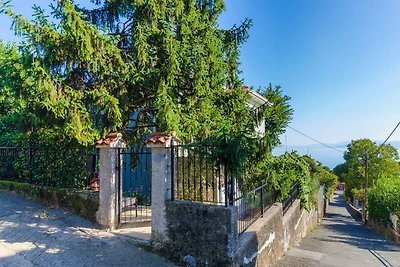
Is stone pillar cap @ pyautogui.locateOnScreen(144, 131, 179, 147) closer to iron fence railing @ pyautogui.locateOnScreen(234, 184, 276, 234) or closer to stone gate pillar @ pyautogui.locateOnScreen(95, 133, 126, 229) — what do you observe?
stone gate pillar @ pyautogui.locateOnScreen(95, 133, 126, 229)

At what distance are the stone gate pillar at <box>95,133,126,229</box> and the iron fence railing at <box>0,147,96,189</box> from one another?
1.36m

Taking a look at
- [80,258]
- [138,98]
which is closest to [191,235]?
[80,258]

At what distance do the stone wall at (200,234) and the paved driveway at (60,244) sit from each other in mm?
430

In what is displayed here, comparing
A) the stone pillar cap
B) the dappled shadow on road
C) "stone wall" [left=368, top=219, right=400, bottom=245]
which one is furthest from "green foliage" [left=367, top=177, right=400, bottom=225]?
the stone pillar cap

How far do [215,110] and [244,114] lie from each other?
168 centimetres

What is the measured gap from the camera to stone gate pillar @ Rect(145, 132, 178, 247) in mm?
5758


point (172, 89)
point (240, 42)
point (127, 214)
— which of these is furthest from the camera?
point (240, 42)

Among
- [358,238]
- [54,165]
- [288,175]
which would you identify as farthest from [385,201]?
[54,165]

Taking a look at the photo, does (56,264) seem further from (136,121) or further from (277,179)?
(277,179)

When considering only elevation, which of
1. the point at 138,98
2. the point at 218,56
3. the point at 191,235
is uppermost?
the point at 218,56

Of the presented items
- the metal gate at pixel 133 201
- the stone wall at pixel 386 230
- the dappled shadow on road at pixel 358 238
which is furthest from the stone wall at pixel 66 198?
Answer: the stone wall at pixel 386 230

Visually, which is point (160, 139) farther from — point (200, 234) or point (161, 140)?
point (200, 234)

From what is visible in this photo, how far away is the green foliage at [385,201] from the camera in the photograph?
20425 mm

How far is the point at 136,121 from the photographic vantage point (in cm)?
983
